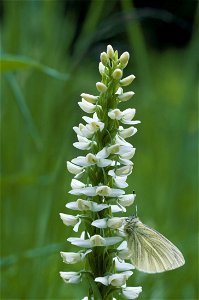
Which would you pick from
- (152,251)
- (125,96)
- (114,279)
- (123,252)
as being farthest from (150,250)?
(125,96)

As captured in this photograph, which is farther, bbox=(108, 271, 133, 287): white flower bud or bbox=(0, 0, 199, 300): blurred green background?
bbox=(0, 0, 199, 300): blurred green background

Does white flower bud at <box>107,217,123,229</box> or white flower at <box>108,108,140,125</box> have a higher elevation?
white flower at <box>108,108,140,125</box>

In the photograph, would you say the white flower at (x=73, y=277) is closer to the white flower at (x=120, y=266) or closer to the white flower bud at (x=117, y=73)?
the white flower at (x=120, y=266)

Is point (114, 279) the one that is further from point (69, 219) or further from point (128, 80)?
point (128, 80)

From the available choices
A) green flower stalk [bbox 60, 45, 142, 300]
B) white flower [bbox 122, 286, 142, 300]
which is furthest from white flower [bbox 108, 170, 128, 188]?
white flower [bbox 122, 286, 142, 300]

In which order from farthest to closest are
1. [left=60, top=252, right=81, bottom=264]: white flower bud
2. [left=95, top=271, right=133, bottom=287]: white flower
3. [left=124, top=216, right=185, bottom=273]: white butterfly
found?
[left=124, top=216, right=185, bottom=273]: white butterfly → [left=60, top=252, right=81, bottom=264]: white flower bud → [left=95, top=271, right=133, bottom=287]: white flower

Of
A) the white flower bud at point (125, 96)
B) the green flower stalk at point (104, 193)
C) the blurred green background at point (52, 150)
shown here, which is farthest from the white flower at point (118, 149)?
the blurred green background at point (52, 150)

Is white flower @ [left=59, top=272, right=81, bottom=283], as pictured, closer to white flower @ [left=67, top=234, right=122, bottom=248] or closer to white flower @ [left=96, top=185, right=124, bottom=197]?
white flower @ [left=67, top=234, right=122, bottom=248]

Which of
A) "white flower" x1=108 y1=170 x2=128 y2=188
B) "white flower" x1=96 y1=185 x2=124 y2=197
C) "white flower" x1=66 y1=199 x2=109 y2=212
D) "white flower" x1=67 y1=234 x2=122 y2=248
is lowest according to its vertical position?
"white flower" x1=67 y1=234 x2=122 y2=248
